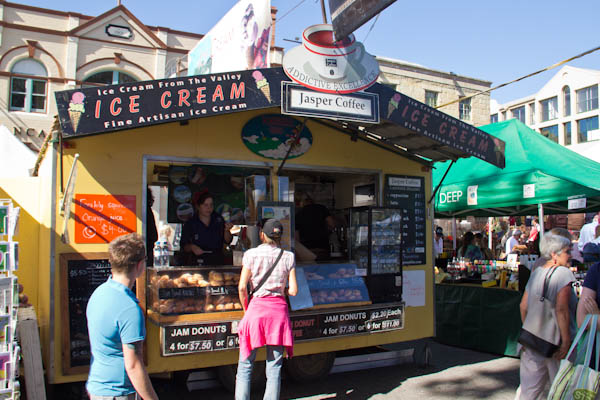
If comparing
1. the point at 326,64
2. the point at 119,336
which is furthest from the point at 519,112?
the point at 119,336

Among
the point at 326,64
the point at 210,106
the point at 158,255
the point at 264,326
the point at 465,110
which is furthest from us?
the point at 465,110

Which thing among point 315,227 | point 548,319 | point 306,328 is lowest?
point 306,328

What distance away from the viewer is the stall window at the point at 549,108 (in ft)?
155

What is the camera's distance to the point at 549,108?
4819cm

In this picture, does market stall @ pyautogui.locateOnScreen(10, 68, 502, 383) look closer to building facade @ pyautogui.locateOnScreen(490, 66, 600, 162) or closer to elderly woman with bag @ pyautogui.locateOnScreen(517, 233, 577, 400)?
elderly woman with bag @ pyautogui.locateOnScreen(517, 233, 577, 400)

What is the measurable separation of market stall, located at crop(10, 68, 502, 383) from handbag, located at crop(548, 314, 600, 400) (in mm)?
2309

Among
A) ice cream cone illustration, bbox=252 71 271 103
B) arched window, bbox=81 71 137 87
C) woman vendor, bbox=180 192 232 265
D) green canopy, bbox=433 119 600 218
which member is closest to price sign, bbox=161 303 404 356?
woman vendor, bbox=180 192 232 265

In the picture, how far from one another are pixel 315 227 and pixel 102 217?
321 cm

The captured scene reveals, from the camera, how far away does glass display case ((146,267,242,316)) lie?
4.50 meters

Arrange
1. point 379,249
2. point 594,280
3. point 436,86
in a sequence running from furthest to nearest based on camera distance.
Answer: point 436,86 < point 379,249 < point 594,280

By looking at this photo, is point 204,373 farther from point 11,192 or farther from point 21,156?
point 21,156

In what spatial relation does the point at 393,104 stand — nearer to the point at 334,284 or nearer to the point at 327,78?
the point at 327,78

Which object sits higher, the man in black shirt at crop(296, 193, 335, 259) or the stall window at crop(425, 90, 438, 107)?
the stall window at crop(425, 90, 438, 107)

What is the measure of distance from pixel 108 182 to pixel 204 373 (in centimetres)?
236
